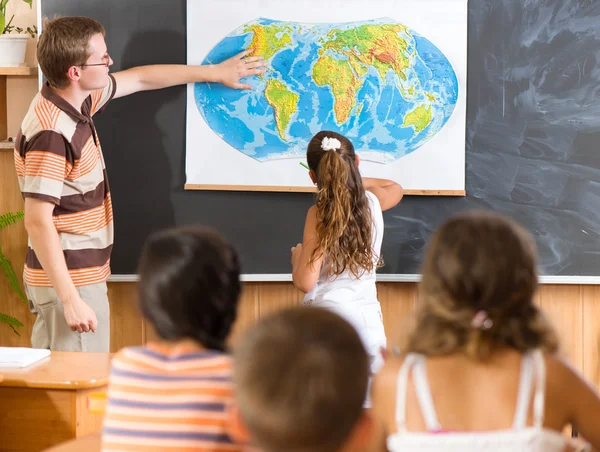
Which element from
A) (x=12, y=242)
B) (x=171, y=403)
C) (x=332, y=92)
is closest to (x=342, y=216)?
(x=332, y=92)

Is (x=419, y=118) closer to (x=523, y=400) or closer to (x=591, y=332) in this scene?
(x=591, y=332)

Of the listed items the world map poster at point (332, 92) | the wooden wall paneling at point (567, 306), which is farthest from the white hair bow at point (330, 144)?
the wooden wall paneling at point (567, 306)

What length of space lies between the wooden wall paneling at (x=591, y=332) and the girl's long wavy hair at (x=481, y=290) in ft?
6.60

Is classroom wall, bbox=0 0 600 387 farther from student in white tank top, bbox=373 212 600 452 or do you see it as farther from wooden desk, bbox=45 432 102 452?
student in white tank top, bbox=373 212 600 452

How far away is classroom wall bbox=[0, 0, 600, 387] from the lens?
3176mm

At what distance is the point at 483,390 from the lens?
128cm

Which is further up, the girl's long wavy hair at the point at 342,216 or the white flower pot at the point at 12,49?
the white flower pot at the point at 12,49

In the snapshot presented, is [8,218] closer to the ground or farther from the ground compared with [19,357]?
farther from the ground

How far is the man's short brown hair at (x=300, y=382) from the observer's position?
936mm

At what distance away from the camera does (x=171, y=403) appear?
4.01ft

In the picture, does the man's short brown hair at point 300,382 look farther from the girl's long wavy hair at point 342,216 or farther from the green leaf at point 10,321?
the green leaf at point 10,321

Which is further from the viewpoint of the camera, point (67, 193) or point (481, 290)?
point (67, 193)

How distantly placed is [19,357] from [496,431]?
145 centimetres

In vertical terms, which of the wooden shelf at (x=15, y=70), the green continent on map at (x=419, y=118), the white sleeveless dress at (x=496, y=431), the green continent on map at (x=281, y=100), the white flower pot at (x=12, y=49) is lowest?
the white sleeveless dress at (x=496, y=431)
